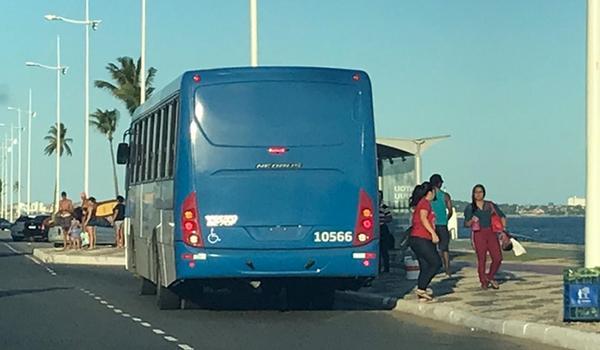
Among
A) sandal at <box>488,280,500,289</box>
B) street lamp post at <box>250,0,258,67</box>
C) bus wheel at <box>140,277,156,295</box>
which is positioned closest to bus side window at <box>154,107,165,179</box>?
bus wheel at <box>140,277,156,295</box>

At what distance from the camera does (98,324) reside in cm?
1833

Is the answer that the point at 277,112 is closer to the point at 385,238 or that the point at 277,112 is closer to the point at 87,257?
the point at 385,238

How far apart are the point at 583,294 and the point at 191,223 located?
19.1 feet

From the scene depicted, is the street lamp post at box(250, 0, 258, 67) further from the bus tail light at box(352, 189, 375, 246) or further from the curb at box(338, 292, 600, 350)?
the bus tail light at box(352, 189, 375, 246)

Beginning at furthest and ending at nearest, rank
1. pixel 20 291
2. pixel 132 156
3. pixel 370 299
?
pixel 20 291
pixel 132 156
pixel 370 299

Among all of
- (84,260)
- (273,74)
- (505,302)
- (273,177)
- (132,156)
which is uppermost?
(273,74)

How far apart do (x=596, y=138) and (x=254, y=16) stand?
1735 cm

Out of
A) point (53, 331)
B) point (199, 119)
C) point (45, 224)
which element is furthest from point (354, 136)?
A: point (45, 224)

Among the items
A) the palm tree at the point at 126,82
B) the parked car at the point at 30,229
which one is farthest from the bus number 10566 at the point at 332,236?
the palm tree at the point at 126,82

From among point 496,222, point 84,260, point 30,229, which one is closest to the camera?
point 496,222

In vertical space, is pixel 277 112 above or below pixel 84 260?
above

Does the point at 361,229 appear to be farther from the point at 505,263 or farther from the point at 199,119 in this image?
the point at 505,263

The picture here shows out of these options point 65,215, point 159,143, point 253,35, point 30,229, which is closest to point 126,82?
point 30,229

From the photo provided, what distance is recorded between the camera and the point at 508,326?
1678cm
